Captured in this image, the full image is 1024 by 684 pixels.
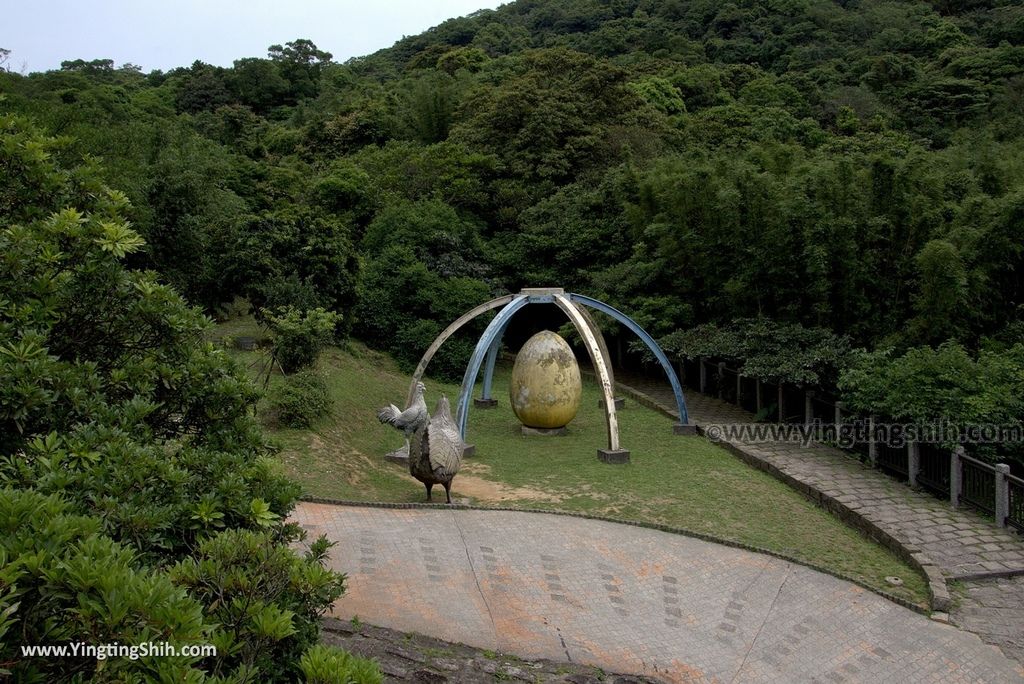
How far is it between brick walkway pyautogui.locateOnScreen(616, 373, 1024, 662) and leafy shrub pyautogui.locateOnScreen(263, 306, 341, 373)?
896 centimetres

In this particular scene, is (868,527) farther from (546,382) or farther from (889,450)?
(546,382)

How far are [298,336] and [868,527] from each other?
11.4 meters

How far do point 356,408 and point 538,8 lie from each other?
62.9 m

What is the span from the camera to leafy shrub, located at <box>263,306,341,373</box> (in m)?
17.3

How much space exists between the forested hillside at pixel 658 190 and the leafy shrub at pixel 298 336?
10.3ft

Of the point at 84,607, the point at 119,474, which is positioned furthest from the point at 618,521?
the point at 84,607

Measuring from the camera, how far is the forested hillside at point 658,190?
1762 cm

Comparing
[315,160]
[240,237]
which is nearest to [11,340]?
[240,237]

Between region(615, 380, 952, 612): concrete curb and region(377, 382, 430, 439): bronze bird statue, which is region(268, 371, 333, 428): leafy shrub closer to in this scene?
region(377, 382, 430, 439): bronze bird statue

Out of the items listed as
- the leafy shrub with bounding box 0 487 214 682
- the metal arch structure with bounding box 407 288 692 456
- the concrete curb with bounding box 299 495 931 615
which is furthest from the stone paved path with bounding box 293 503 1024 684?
the leafy shrub with bounding box 0 487 214 682

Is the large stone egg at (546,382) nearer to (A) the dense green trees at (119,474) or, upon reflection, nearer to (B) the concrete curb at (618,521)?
(B) the concrete curb at (618,521)

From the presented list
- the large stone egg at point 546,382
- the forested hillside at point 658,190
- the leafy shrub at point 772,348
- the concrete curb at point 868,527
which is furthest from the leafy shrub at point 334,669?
the leafy shrub at point 772,348

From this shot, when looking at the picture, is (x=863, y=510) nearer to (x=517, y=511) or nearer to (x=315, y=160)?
(x=517, y=511)

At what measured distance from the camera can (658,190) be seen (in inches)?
949
